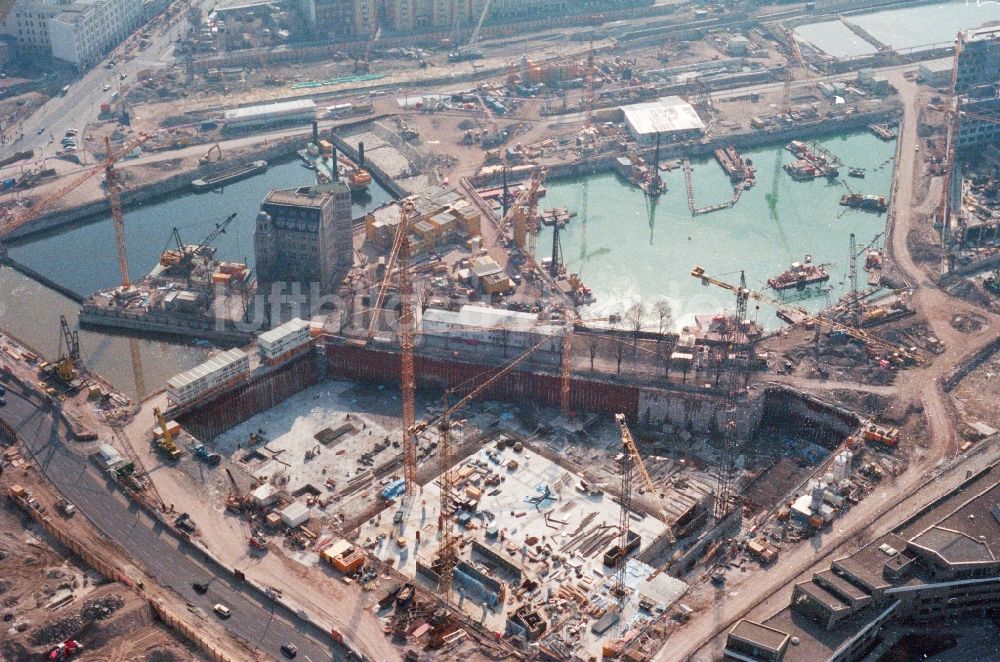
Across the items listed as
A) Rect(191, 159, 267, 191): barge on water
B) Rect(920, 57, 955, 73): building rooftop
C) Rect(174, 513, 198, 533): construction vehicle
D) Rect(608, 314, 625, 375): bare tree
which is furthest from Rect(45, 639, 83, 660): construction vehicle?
Rect(920, 57, 955, 73): building rooftop

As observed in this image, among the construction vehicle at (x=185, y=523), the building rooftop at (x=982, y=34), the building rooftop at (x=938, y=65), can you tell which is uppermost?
the building rooftop at (x=982, y=34)

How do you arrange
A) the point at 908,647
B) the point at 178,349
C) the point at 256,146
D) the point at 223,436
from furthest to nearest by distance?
the point at 256,146
the point at 178,349
the point at 223,436
the point at 908,647

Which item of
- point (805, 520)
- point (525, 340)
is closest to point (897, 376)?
point (805, 520)

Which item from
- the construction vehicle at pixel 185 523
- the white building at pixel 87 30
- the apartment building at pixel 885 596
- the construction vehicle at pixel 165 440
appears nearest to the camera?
the apartment building at pixel 885 596

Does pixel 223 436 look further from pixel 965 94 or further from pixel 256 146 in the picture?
pixel 965 94

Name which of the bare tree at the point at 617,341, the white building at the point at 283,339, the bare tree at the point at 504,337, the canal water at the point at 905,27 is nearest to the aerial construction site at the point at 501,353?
the bare tree at the point at 504,337

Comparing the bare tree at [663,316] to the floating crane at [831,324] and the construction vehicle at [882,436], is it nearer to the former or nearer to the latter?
the floating crane at [831,324]

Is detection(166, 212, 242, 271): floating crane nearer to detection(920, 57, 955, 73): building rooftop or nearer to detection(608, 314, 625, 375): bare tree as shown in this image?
detection(608, 314, 625, 375): bare tree
